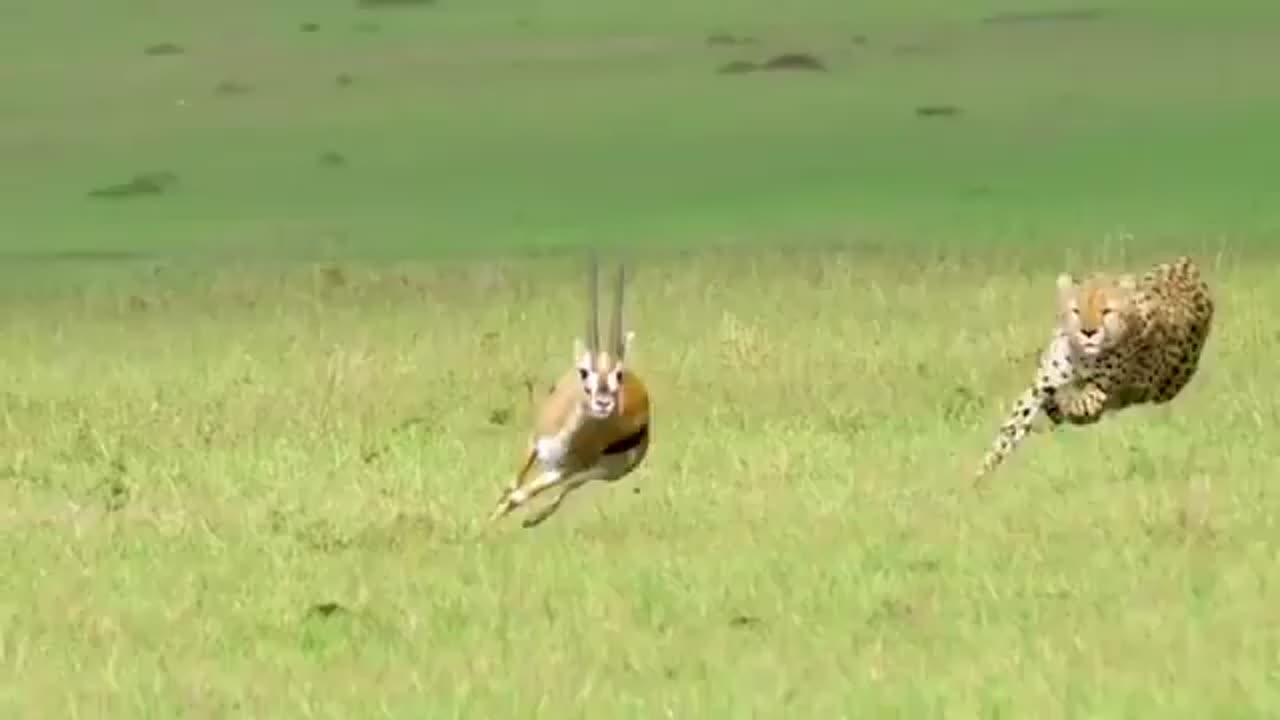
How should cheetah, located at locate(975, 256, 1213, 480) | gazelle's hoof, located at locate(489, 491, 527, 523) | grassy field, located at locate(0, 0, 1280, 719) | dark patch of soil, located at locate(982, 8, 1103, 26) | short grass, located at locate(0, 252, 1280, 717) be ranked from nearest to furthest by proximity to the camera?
short grass, located at locate(0, 252, 1280, 717) < grassy field, located at locate(0, 0, 1280, 719) < gazelle's hoof, located at locate(489, 491, 527, 523) < cheetah, located at locate(975, 256, 1213, 480) < dark patch of soil, located at locate(982, 8, 1103, 26)

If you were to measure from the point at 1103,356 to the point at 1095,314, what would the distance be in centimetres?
13

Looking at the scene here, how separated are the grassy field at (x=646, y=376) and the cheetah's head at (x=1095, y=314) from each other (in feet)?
1.13

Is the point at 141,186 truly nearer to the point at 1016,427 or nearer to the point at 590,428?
the point at 1016,427

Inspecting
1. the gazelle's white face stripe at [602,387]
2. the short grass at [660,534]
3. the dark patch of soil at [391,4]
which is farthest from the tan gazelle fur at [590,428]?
the dark patch of soil at [391,4]

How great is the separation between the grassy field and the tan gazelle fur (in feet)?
0.60

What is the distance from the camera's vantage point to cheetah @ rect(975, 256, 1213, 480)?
1059cm

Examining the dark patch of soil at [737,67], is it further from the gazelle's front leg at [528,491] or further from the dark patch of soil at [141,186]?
the gazelle's front leg at [528,491]

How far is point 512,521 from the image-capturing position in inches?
384

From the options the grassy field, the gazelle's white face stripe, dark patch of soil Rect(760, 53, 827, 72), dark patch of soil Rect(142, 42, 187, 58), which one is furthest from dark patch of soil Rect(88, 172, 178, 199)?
the gazelle's white face stripe

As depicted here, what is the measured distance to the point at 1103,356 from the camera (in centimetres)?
1070

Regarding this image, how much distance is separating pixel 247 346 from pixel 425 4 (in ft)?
58.7

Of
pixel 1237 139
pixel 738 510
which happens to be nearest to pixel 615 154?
pixel 1237 139

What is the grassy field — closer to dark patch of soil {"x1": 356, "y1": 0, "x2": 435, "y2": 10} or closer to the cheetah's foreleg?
the cheetah's foreleg

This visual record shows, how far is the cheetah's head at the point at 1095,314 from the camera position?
10.6m
